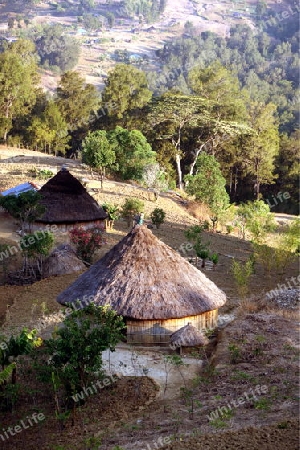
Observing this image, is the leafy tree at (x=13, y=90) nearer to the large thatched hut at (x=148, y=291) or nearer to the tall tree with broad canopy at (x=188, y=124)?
the tall tree with broad canopy at (x=188, y=124)

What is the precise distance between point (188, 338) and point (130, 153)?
1004 inches

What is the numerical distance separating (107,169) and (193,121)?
9.30m

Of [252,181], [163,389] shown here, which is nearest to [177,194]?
[252,181]

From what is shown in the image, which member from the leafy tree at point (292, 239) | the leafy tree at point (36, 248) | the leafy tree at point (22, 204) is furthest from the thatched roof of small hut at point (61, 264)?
the leafy tree at point (292, 239)

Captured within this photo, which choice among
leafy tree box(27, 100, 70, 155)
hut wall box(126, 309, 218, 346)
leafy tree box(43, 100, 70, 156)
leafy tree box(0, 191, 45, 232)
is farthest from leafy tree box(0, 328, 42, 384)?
leafy tree box(43, 100, 70, 156)

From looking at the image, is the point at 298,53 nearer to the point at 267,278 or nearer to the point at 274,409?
the point at 267,278

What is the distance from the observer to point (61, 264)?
23953mm

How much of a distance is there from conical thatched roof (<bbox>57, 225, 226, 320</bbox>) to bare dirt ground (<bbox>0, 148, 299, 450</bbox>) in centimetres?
115

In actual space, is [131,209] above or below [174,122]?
below

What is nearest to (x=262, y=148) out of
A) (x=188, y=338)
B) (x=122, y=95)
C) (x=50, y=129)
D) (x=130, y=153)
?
(x=122, y=95)

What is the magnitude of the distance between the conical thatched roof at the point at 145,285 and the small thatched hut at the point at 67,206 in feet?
36.5

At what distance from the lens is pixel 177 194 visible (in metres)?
45.1

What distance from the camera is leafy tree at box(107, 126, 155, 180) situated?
40406 millimetres

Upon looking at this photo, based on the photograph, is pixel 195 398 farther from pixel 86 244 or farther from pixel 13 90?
pixel 13 90
